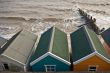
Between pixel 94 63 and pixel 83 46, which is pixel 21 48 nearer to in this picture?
pixel 83 46

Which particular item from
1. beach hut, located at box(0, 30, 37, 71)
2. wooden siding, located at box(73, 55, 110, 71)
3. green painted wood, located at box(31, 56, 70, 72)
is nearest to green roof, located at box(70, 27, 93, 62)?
wooden siding, located at box(73, 55, 110, 71)

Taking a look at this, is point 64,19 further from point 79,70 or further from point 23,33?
point 79,70

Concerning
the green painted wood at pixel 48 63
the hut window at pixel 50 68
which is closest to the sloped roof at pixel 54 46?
the green painted wood at pixel 48 63

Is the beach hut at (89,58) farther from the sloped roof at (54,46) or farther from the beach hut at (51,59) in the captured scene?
the sloped roof at (54,46)

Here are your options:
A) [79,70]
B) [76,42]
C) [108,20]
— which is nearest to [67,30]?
[108,20]

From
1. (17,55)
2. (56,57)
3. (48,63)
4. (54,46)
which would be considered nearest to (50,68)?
(48,63)

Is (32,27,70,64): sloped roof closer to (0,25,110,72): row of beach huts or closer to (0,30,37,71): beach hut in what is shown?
(0,25,110,72): row of beach huts

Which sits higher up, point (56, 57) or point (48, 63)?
point (56, 57)
